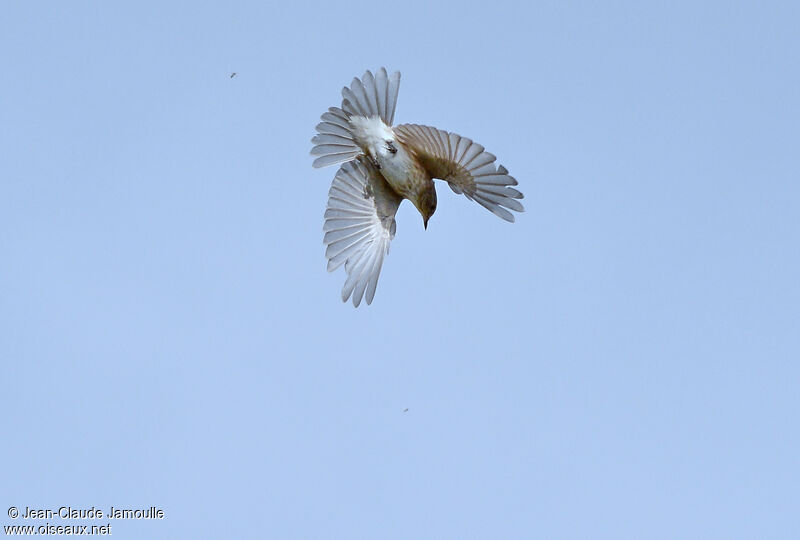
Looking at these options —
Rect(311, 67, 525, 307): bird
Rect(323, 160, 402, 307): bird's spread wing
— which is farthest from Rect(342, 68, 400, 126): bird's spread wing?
Rect(323, 160, 402, 307): bird's spread wing

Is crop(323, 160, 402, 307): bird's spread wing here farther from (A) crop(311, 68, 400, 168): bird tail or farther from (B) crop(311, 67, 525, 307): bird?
(A) crop(311, 68, 400, 168): bird tail

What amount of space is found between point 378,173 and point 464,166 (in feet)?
4.38

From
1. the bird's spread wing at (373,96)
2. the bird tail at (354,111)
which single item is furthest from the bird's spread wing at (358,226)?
the bird's spread wing at (373,96)

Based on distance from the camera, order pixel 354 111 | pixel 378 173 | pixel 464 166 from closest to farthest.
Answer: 1. pixel 464 166
2. pixel 354 111
3. pixel 378 173

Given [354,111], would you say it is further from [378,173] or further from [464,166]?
[464,166]

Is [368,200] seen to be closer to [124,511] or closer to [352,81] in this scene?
[352,81]

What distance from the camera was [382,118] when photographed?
13.4 metres

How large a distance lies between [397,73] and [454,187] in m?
1.34

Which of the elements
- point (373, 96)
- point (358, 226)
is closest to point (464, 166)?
point (373, 96)

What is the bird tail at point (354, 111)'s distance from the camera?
1328 cm

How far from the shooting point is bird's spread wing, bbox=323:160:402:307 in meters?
14.0

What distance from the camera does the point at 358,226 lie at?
1421 cm

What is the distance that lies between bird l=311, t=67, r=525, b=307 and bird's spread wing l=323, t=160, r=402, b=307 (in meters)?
0.01

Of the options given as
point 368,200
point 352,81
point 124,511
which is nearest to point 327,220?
point 368,200
